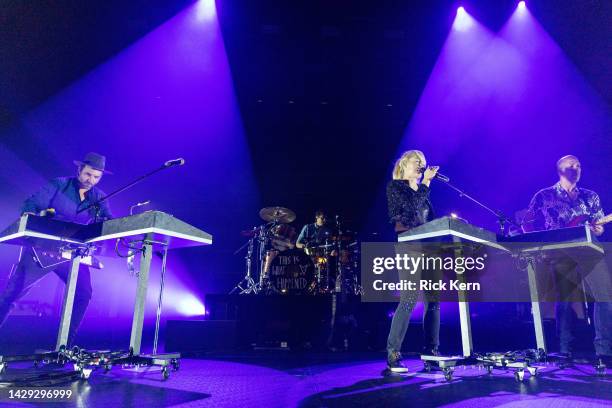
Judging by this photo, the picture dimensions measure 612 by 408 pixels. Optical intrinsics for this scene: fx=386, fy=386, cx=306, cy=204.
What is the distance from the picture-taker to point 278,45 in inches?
265

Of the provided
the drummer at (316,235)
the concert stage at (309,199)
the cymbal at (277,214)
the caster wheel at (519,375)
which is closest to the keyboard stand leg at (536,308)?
the concert stage at (309,199)

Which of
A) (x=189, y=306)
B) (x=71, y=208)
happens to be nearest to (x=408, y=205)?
(x=71, y=208)

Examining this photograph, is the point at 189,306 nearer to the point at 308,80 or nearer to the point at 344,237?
the point at 344,237

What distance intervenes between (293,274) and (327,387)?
4.11m

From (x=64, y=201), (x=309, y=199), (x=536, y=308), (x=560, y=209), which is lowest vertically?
(x=536, y=308)

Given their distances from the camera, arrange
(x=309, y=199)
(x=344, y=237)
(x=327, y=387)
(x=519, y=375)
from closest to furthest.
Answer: (x=327, y=387) < (x=519, y=375) < (x=344, y=237) < (x=309, y=199)

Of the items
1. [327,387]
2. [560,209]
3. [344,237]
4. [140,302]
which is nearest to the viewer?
[327,387]

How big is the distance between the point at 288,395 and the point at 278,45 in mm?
5973

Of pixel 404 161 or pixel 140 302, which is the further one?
pixel 404 161

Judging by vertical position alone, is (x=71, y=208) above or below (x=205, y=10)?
below

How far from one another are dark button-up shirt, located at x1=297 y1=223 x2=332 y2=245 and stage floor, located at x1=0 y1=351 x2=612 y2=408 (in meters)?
3.42

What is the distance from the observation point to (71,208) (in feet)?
11.4

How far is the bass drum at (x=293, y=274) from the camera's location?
21.0 feet

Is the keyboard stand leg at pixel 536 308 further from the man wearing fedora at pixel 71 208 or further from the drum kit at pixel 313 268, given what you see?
the man wearing fedora at pixel 71 208
